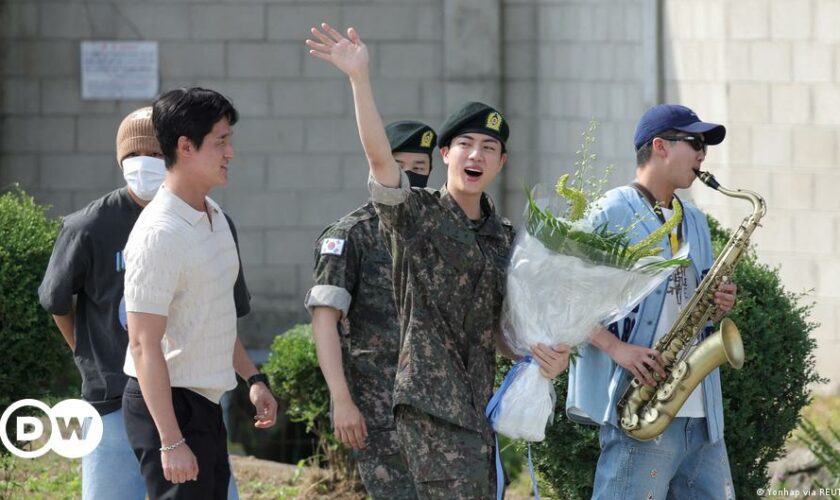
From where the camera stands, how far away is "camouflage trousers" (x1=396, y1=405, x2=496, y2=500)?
407cm

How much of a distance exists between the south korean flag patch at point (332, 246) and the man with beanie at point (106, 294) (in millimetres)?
593

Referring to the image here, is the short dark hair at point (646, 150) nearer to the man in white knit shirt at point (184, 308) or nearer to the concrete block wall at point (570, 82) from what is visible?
the man in white knit shirt at point (184, 308)

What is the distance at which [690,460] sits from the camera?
469 cm

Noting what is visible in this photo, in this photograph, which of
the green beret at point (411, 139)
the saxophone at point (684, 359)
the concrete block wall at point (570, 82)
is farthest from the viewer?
the concrete block wall at point (570, 82)

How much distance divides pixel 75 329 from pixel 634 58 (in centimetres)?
549

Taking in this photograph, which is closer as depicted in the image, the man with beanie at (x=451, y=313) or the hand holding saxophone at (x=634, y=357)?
the man with beanie at (x=451, y=313)

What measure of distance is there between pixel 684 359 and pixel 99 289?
196 centimetres

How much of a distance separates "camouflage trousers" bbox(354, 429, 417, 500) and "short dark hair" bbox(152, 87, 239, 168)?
4.04 feet

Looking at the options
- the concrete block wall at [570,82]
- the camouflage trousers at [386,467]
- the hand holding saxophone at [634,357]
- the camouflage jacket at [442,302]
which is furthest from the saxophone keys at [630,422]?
the concrete block wall at [570,82]

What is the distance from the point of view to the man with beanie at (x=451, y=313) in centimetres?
408

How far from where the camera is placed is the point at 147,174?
4.59 meters

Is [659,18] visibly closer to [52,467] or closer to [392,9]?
[392,9]

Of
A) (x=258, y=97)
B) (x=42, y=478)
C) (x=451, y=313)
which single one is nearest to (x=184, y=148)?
(x=451, y=313)

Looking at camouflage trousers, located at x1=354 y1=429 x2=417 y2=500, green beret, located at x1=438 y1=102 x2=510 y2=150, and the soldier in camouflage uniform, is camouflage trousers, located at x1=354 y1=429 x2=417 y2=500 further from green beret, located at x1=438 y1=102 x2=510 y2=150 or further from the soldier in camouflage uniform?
green beret, located at x1=438 y1=102 x2=510 y2=150
